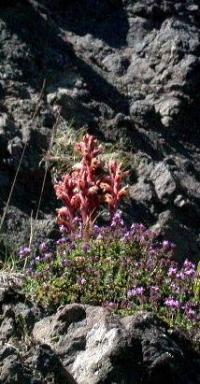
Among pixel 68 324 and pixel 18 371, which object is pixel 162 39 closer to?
pixel 68 324

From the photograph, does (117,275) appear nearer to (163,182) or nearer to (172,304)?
(172,304)

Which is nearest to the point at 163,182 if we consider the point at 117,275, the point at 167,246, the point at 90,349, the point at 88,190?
the point at 88,190

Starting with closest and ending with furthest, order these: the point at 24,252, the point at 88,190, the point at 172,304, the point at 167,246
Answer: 1. the point at 172,304
2. the point at 24,252
3. the point at 167,246
4. the point at 88,190

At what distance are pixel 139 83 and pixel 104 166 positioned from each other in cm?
199

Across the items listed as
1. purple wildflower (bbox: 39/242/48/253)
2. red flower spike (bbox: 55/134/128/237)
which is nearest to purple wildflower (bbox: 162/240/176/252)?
red flower spike (bbox: 55/134/128/237)

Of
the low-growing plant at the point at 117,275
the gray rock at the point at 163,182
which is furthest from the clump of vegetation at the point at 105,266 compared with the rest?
the gray rock at the point at 163,182

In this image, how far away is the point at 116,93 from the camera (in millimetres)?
8922

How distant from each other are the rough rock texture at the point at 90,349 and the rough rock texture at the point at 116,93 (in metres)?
1.64

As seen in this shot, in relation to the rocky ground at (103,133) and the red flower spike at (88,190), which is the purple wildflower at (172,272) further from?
the red flower spike at (88,190)

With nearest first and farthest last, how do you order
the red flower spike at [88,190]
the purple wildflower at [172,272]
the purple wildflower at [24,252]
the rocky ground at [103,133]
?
the rocky ground at [103,133] < the purple wildflower at [172,272] < the purple wildflower at [24,252] < the red flower spike at [88,190]

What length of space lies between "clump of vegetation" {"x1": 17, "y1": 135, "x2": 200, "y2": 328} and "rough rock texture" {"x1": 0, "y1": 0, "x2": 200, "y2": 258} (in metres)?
0.34

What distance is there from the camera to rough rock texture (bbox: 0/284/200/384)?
444cm

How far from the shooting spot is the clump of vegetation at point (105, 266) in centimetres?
550

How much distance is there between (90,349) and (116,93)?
4628 millimetres
